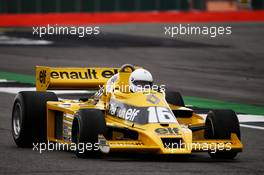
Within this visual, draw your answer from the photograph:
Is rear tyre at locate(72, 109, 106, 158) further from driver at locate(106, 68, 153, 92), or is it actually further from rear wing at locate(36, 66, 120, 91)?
rear wing at locate(36, 66, 120, 91)

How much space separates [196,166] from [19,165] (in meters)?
2.32

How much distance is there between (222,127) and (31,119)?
3.09 m

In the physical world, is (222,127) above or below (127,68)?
below

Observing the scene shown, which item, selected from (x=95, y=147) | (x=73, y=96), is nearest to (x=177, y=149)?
(x=95, y=147)

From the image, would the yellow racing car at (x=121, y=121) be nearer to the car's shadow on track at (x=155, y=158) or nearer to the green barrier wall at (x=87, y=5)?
the car's shadow on track at (x=155, y=158)

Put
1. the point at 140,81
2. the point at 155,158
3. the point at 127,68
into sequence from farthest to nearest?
the point at 127,68 → the point at 140,81 → the point at 155,158

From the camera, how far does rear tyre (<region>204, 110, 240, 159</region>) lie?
14.6 meters

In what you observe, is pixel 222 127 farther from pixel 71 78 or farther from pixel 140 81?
pixel 71 78

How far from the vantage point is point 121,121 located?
14883 mm

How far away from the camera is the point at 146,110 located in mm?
14625

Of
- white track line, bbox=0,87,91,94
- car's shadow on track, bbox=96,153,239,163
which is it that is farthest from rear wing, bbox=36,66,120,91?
white track line, bbox=0,87,91,94

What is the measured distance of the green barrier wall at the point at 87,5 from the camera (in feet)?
169

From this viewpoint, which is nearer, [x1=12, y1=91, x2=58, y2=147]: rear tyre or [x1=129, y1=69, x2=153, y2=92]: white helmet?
[x1=129, y1=69, x2=153, y2=92]: white helmet

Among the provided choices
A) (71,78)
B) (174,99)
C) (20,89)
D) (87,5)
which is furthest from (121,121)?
(87,5)
